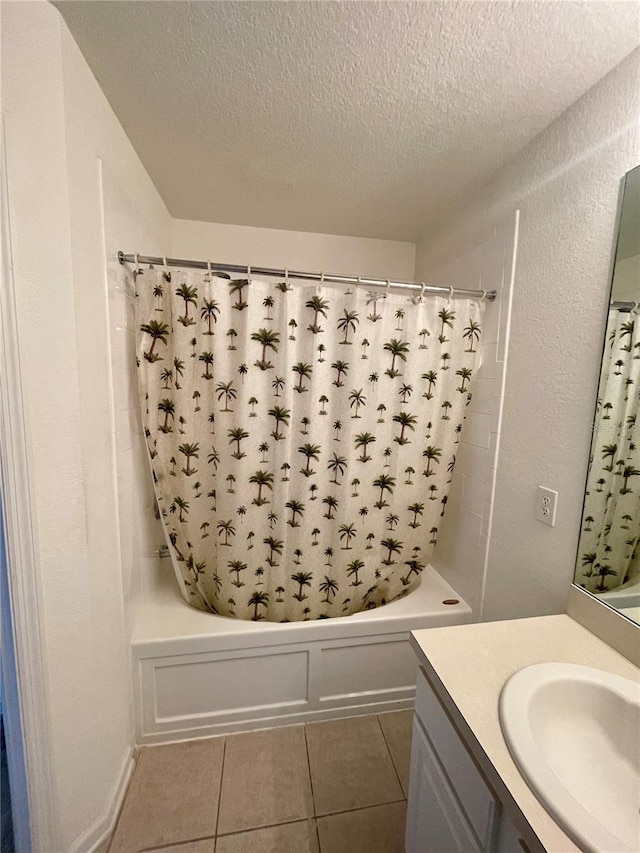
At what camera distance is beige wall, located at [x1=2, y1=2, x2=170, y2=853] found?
77 cm

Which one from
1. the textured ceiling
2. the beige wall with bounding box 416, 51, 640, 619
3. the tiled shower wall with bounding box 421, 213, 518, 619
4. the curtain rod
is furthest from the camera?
the tiled shower wall with bounding box 421, 213, 518, 619

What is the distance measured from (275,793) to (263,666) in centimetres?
38

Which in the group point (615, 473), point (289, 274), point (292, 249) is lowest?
point (615, 473)

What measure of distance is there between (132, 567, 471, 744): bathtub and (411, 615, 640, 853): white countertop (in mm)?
636

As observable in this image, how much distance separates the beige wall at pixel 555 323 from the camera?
953 millimetres

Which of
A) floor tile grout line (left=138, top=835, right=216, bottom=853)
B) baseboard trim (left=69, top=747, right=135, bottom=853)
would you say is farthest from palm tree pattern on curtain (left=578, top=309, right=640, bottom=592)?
baseboard trim (left=69, top=747, right=135, bottom=853)

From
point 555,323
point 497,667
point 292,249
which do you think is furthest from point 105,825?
point 292,249

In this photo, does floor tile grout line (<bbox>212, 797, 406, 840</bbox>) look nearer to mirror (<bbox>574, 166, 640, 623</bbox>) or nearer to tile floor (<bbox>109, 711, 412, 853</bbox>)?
tile floor (<bbox>109, 711, 412, 853</bbox>)

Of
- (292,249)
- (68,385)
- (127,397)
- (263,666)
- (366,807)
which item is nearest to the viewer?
(68,385)

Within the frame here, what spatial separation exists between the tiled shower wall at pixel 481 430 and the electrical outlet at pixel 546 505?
23 cm

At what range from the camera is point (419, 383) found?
1.46m

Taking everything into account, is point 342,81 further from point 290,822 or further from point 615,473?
point 290,822

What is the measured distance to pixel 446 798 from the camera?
0.75 meters

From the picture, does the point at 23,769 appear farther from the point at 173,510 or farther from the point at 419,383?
the point at 419,383
